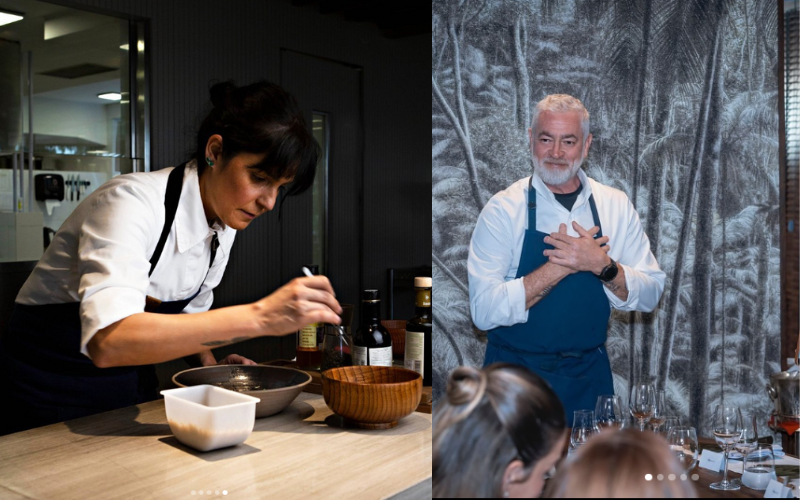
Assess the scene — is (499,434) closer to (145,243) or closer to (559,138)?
(559,138)

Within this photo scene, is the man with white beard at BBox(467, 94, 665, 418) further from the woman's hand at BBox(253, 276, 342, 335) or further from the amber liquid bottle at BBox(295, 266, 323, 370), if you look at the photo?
the amber liquid bottle at BBox(295, 266, 323, 370)

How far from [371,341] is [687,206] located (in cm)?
79

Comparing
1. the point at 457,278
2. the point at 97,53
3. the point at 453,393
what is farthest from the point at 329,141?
the point at 453,393

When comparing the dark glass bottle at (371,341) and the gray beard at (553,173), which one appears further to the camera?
the dark glass bottle at (371,341)

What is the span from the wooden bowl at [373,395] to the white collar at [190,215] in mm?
422

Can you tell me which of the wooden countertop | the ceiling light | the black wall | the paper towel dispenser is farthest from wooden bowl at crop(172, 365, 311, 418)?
the ceiling light

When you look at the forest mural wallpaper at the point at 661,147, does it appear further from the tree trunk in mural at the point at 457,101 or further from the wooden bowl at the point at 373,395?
the wooden bowl at the point at 373,395

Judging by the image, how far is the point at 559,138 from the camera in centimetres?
81

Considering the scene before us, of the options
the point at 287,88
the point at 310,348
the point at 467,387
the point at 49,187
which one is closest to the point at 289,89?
the point at 287,88

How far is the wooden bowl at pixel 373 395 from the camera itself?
1246mm

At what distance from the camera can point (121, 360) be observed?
1.18 meters

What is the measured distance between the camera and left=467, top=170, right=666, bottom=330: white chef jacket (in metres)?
0.79

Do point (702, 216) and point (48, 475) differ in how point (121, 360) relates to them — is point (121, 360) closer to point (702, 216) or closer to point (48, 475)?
point (48, 475)

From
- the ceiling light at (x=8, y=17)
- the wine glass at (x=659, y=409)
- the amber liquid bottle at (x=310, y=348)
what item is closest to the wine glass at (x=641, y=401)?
the wine glass at (x=659, y=409)
